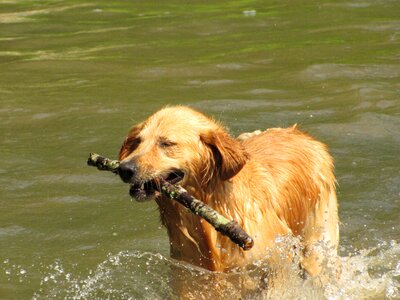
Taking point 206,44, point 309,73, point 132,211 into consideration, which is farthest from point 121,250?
point 206,44

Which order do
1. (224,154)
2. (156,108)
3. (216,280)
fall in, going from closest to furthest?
(224,154)
(216,280)
(156,108)

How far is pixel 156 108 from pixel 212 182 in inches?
231

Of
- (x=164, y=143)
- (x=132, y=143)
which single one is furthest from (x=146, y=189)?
(x=132, y=143)

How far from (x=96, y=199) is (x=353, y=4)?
31.9 ft

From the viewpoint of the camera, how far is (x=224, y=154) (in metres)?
7.11

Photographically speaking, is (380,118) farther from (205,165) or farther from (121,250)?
(205,165)

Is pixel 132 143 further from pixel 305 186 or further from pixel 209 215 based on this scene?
pixel 305 186

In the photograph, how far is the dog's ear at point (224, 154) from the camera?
7.11 metres

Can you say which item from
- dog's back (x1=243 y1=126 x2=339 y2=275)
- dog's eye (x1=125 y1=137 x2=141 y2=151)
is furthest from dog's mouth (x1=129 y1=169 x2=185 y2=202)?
dog's back (x1=243 y1=126 x2=339 y2=275)

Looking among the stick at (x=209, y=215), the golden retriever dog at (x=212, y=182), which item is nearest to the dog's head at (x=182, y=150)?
the golden retriever dog at (x=212, y=182)

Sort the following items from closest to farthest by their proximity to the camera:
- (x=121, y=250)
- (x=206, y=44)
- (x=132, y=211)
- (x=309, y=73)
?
1. (x=121, y=250)
2. (x=132, y=211)
3. (x=309, y=73)
4. (x=206, y=44)

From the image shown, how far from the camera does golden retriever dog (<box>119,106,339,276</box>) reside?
696 cm

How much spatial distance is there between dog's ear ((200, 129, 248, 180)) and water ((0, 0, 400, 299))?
0.78m

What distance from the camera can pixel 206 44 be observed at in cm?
1650
